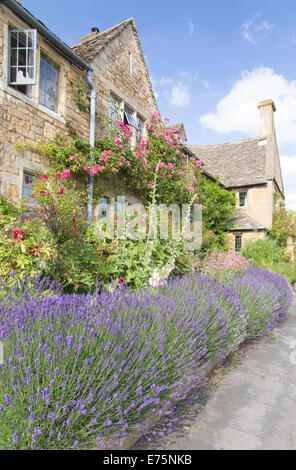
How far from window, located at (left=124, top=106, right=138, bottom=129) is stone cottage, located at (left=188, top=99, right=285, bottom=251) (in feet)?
30.7

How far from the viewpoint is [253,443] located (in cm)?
225

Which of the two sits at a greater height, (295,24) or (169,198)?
(295,24)

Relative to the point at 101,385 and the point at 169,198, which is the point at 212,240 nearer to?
the point at 169,198

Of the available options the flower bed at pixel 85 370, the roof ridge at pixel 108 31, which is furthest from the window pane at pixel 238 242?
the flower bed at pixel 85 370

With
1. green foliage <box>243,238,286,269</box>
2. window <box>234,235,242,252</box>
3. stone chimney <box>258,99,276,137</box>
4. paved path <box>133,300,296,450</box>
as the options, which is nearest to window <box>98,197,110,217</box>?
paved path <box>133,300,296,450</box>

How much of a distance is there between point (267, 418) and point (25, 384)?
221 cm

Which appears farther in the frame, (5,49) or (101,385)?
(5,49)

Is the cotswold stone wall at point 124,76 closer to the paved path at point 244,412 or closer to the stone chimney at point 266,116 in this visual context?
the paved path at point 244,412

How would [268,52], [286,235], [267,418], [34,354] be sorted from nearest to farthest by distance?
1. [34,354]
2. [267,418]
3. [268,52]
4. [286,235]

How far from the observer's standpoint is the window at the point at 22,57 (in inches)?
238

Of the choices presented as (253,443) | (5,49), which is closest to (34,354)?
(253,443)

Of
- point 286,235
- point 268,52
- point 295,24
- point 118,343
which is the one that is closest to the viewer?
point 118,343

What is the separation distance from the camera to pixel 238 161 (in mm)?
22609
